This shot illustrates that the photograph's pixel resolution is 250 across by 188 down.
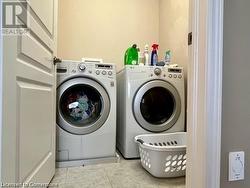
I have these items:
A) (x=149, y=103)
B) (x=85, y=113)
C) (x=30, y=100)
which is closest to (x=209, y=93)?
(x=30, y=100)

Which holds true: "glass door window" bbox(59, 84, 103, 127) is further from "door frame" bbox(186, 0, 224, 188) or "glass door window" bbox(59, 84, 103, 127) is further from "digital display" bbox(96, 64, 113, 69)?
"door frame" bbox(186, 0, 224, 188)

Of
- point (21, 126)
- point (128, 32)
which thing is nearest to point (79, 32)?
point (128, 32)

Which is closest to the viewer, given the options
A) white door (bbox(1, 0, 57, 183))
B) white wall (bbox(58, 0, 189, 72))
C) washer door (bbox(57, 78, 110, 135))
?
white door (bbox(1, 0, 57, 183))

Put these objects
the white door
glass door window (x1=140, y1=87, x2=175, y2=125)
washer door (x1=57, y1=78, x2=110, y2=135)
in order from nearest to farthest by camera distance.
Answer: the white door → washer door (x1=57, y1=78, x2=110, y2=135) → glass door window (x1=140, y1=87, x2=175, y2=125)

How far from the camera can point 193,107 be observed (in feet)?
2.59

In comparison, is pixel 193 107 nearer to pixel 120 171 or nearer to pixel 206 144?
pixel 206 144

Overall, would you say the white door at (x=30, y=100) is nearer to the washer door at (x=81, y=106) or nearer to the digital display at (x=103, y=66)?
the washer door at (x=81, y=106)

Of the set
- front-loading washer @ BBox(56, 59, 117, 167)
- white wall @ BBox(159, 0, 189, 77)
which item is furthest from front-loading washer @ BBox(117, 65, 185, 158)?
white wall @ BBox(159, 0, 189, 77)

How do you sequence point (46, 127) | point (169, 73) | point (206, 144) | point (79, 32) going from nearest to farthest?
point (206, 144) < point (46, 127) < point (169, 73) < point (79, 32)

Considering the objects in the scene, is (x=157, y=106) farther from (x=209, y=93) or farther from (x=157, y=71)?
(x=209, y=93)

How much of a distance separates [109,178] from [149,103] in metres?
0.74

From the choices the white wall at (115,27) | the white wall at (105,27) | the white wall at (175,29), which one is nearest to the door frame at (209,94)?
the white wall at (175,29)

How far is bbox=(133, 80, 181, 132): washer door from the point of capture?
1722 millimetres

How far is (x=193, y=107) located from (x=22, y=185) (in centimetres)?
76
